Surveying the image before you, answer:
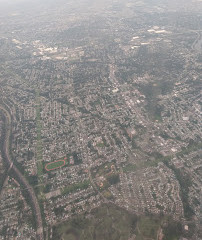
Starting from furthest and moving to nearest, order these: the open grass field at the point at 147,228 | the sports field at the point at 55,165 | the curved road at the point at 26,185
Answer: the sports field at the point at 55,165
the curved road at the point at 26,185
the open grass field at the point at 147,228

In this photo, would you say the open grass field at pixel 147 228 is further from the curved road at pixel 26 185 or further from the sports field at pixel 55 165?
the sports field at pixel 55 165

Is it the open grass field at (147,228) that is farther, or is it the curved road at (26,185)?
the curved road at (26,185)

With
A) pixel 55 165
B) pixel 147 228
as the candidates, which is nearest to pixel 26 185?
pixel 55 165

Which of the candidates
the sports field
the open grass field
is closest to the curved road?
the sports field

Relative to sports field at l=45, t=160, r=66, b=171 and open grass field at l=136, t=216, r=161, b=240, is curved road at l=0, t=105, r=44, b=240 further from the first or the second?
open grass field at l=136, t=216, r=161, b=240

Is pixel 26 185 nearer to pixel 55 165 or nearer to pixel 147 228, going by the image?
pixel 55 165

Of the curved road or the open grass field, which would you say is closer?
the open grass field

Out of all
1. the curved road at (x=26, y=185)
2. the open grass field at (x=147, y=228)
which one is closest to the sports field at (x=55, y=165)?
the curved road at (x=26, y=185)

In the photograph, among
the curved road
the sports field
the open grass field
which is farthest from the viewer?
the sports field

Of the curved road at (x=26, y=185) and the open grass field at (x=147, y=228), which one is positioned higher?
the curved road at (x=26, y=185)

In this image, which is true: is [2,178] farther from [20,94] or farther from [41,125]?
[20,94]

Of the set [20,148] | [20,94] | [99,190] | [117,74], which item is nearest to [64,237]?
[99,190]
